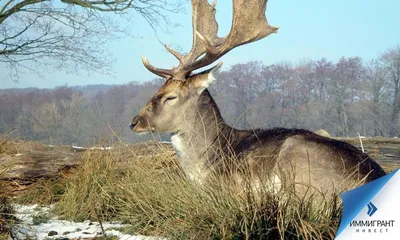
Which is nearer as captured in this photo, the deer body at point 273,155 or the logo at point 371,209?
the logo at point 371,209

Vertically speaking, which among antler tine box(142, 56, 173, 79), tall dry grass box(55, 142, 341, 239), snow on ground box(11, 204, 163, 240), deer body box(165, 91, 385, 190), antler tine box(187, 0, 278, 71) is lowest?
snow on ground box(11, 204, 163, 240)

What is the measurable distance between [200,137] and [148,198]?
1.46 m

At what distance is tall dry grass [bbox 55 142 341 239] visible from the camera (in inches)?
173

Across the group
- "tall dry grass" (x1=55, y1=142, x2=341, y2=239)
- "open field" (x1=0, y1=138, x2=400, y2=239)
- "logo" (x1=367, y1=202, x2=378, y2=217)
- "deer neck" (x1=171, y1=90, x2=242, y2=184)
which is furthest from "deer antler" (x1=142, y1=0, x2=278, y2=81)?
"logo" (x1=367, y1=202, x2=378, y2=217)

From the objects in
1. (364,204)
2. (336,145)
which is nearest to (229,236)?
(336,145)

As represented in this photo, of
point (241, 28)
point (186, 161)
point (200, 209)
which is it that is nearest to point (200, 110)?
point (186, 161)

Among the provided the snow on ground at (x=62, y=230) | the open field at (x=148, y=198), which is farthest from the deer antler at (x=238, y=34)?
the snow on ground at (x=62, y=230)

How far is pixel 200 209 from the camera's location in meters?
4.89

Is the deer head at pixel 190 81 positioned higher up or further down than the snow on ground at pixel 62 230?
higher up

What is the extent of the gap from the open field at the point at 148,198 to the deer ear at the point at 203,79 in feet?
2.87

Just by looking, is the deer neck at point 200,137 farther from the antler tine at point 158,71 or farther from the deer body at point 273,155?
the antler tine at point 158,71

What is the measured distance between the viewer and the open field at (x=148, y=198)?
14.6 feet

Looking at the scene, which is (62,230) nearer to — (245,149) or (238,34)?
(245,149)

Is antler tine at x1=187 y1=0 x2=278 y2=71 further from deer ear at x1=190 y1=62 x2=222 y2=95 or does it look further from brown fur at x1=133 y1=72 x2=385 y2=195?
brown fur at x1=133 y1=72 x2=385 y2=195
